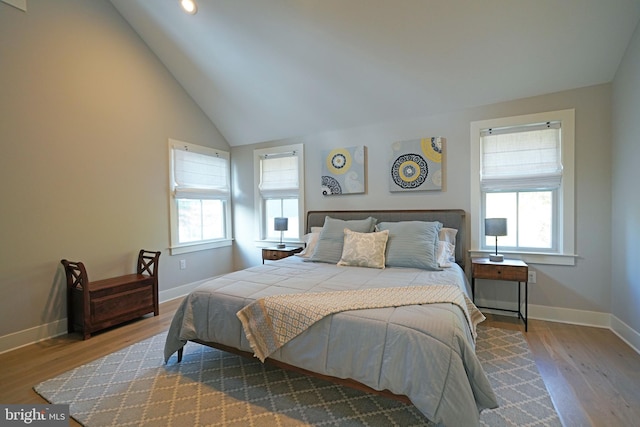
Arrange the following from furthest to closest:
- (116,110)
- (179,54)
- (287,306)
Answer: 1. (179,54)
2. (116,110)
3. (287,306)

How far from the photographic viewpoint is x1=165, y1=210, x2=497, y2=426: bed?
138 cm

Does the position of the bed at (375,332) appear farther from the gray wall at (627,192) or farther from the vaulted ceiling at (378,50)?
the vaulted ceiling at (378,50)

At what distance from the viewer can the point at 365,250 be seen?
292cm

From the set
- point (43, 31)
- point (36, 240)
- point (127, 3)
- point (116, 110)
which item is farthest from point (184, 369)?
point (127, 3)

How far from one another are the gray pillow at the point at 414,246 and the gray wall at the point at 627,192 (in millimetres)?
1527

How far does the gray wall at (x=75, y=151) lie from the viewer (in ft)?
8.42

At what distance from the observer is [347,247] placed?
9.96ft

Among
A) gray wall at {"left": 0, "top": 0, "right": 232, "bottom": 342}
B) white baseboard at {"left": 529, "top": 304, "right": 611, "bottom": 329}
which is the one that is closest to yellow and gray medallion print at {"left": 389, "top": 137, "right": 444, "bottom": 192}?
white baseboard at {"left": 529, "top": 304, "right": 611, "bottom": 329}

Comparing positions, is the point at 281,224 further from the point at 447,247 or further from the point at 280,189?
the point at 447,247

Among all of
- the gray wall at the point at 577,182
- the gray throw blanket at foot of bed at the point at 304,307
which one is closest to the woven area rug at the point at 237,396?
the gray throw blanket at foot of bed at the point at 304,307

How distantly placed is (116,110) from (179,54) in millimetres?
1034

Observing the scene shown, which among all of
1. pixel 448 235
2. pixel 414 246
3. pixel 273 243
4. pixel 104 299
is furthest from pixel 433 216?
pixel 104 299

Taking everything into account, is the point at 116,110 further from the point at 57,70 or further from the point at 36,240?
the point at 36,240

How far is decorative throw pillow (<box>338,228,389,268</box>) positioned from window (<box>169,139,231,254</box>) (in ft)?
7.98
